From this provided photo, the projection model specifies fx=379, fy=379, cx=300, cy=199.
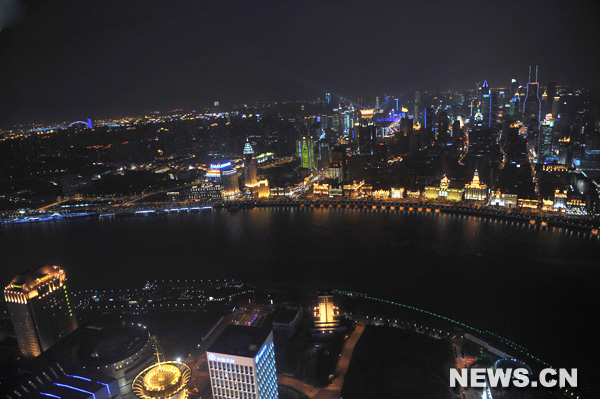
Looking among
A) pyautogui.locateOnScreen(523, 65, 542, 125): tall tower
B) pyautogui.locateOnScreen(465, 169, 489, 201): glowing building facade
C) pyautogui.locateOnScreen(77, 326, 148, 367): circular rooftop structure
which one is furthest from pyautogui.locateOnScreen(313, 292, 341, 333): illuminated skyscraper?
pyautogui.locateOnScreen(523, 65, 542, 125): tall tower

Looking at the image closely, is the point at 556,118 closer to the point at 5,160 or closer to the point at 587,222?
the point at 587,222

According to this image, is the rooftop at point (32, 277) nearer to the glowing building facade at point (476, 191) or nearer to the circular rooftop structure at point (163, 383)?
the circular rooftop structure at point (163, 383)

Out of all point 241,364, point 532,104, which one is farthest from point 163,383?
point 532,104

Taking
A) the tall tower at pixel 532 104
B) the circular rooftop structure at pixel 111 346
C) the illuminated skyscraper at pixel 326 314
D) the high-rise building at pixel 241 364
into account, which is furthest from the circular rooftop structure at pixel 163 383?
the tall tower at pixel 532 104

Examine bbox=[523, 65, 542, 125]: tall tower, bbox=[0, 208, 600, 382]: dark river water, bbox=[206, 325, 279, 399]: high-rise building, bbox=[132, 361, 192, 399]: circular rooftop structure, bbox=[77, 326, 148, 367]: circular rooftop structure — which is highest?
bbox=[523, 65, 542, 125]: tall tower

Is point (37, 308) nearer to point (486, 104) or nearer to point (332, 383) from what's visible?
point (332, 383)

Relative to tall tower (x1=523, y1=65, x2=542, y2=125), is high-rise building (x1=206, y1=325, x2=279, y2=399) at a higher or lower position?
lower

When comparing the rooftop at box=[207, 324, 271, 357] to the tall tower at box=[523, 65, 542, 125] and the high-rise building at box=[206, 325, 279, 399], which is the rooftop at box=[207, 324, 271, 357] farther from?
the tall tower at box=[523, 65, 542, 125]

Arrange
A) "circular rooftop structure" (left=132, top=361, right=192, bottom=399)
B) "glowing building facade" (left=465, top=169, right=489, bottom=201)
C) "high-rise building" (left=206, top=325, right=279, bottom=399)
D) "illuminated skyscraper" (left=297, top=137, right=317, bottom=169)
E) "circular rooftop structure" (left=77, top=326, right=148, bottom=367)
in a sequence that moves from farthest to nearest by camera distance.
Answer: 1. "illuminated skyscraper" (left=297, top=137, right=317, bottom=169)
2. "glowing building facade" (left=465, top=169, right=489, bottom=201)
3. "circular rooftop structure" (left=77, top=326, right=148, bottom=367)
4. "circular rooftop structure" (left=132, top=361, right=192, bottom=399)
5. "high-rise building" (left=206, top=325, right=279, bottom=399)
